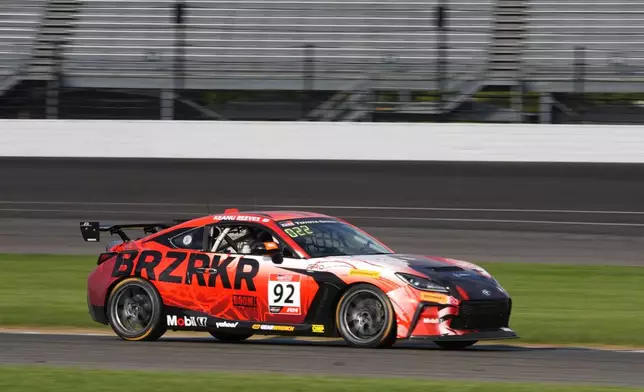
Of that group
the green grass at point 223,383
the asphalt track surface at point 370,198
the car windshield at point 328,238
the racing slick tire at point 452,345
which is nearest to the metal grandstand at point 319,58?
the asphalt track surface at point 370,198

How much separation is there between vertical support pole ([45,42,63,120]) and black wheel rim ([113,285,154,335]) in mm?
13682

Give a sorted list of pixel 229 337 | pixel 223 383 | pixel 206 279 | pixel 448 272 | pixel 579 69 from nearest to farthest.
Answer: pixel 223 383, pixel 448 272, pixel 206 279, pixel 229 337, pixel 579 69

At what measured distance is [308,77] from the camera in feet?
78.1

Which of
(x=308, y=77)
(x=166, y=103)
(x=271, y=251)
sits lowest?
(x=271, y=251)

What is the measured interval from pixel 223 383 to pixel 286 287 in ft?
7.82

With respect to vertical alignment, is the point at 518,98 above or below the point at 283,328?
above

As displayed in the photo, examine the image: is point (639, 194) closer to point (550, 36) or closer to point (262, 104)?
point (550, 36)

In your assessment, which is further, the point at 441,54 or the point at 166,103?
the point at 441,54

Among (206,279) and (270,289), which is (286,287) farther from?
(206,279)

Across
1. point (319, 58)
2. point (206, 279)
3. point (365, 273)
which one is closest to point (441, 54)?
point (319, 58)

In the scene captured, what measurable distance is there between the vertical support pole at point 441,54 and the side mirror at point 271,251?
12.7 meters

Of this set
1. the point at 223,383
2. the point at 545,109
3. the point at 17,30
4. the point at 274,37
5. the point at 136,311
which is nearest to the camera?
the point at 223,383

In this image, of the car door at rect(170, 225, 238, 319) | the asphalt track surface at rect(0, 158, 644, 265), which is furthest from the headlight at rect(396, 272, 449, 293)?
the asphalt track surface at rect(0, 158, 644, 265)

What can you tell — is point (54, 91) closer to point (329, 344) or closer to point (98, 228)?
point (98, 228)
